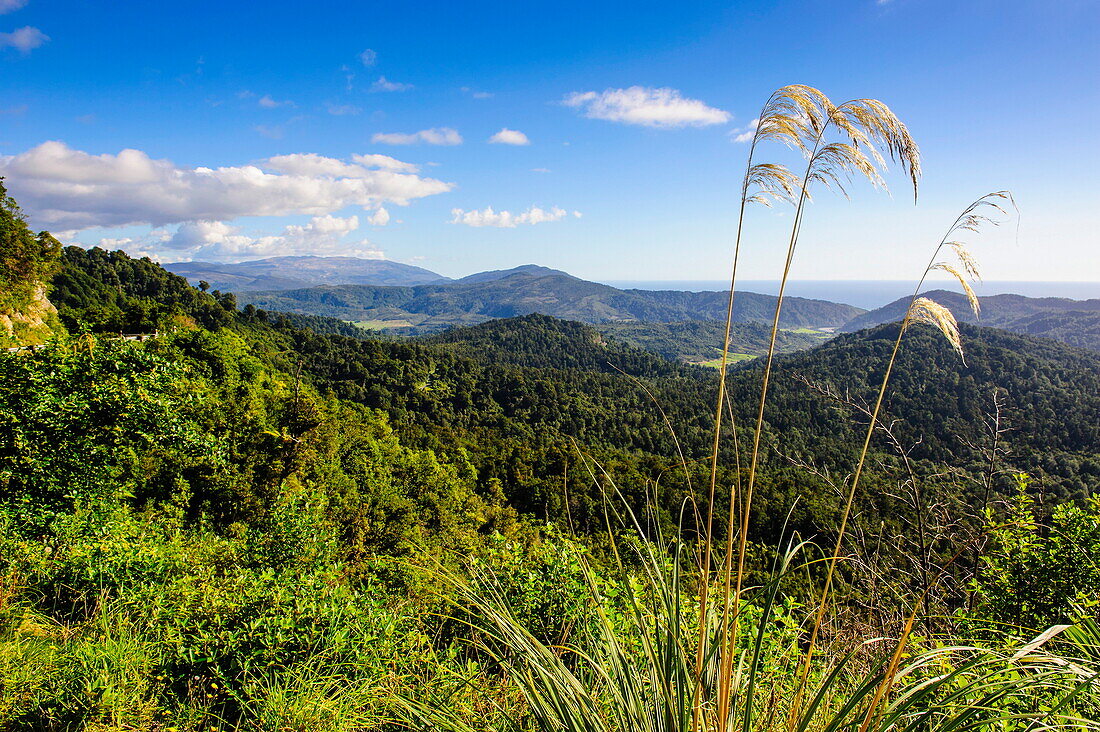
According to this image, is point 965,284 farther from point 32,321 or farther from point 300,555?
point 32,321

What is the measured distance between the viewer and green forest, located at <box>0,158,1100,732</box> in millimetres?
1433

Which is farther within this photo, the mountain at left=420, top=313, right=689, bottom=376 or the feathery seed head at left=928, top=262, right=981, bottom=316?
the mountain at left=420, top=313, right=689, bottom=376

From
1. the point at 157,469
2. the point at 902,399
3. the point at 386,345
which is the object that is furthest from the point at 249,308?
the point at 902,399

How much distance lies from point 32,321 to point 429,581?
63.4ft

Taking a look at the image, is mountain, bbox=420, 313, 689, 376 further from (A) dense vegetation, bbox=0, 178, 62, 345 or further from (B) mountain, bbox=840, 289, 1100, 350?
→ (A) dense vegetation, bbox=0, 178, 62, 345

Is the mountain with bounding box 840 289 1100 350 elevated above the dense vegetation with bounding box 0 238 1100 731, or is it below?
above

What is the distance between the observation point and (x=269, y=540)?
6.18m

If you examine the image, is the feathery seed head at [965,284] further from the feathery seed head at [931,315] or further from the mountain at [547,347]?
the mountain at [547,347]

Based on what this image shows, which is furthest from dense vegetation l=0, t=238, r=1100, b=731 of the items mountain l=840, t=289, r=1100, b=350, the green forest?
mountain l=840, t=289, r=1100, b=350

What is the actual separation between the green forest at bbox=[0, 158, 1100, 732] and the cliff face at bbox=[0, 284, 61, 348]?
124 mm

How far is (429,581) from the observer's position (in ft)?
11.1

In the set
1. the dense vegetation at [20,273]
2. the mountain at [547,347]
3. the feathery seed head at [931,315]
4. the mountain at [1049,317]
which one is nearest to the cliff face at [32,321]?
the dense vegetation at [20,273]

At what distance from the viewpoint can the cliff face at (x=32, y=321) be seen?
12.8 metres

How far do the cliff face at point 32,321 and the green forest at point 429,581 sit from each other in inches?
4.9
